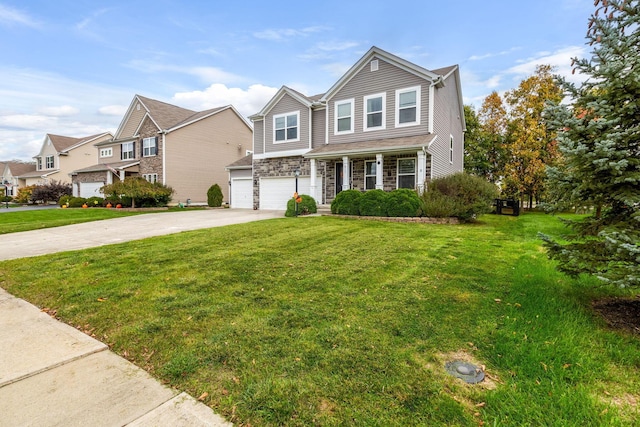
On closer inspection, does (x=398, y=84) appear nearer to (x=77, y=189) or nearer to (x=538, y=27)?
(x=538, y=27)

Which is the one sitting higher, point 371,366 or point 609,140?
point 609,140

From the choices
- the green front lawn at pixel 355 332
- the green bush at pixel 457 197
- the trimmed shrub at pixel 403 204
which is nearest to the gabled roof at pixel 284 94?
the trimmed shrub at pixel 403 204

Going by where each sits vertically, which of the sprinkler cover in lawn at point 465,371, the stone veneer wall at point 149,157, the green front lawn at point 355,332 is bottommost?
the sprinkler cover in lawn at point 465,371

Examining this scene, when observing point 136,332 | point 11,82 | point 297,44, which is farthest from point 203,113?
point 136,332

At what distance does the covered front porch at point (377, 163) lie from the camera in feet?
42.7

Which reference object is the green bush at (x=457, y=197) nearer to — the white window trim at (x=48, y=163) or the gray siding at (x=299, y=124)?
the gray siding at (x=299, y=124)

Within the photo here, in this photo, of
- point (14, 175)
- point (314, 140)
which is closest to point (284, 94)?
point (314, 140)

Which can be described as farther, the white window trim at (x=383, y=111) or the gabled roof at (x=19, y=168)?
the gabled roof at (x=19, y=168)

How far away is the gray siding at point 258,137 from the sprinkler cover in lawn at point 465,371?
18190 mm

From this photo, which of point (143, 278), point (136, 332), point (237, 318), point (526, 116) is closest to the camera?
point (136, 332)

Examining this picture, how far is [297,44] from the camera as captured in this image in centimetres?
1481

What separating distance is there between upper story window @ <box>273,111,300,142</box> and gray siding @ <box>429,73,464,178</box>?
760 centimetres

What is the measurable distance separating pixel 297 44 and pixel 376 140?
19.8ft

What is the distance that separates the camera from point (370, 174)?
15367mm
